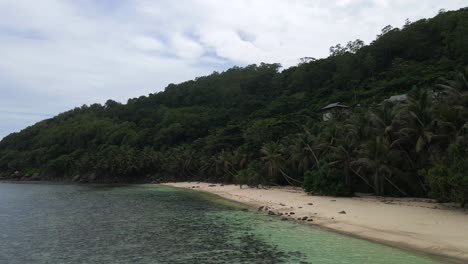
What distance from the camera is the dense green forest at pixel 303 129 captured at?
38125 mm

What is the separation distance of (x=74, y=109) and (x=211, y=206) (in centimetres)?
16253

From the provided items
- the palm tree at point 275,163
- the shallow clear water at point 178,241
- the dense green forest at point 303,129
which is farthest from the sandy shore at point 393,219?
the palm tree at point 275,163

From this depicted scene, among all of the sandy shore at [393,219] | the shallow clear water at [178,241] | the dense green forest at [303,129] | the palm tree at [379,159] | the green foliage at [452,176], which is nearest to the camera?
the shallow clear water at [178,241]

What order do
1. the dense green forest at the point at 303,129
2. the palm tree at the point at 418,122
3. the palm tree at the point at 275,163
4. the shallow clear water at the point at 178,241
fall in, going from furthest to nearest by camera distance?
the palm tree at the point at 275,163 < the dense green forest at the point at 303,129 < the palm tree at the point at 418,122 < the shallow clear water at the point at 178,241

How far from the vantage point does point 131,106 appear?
165 meters

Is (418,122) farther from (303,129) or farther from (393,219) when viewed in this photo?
(303,129)

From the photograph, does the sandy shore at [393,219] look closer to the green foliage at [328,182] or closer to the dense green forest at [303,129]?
the green foliage at [328,182]

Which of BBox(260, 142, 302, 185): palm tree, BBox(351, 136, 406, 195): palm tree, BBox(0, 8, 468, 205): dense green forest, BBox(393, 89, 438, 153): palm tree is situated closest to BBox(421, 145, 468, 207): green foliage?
BBox(0, 8, 468, 205): dense green forest

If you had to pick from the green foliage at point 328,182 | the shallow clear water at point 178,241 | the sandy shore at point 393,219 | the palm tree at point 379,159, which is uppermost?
the palm tree at point 379,159

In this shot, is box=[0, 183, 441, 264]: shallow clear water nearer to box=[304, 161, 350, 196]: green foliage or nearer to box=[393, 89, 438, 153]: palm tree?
box=[304, 161, 350, 196]: green foliage

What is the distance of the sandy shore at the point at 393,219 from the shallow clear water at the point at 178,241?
153 cm

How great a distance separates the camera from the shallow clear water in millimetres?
18969

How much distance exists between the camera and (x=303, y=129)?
220ft

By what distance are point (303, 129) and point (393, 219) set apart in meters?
40.6
